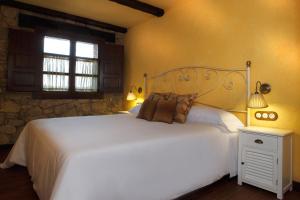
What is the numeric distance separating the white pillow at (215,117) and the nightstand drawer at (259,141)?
16 centimetres

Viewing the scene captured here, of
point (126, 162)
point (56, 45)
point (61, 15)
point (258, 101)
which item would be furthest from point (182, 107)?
point (61, 15)

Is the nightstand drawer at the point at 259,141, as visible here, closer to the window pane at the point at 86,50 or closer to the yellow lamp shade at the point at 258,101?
the yellow lamp shade at the point at 258,101

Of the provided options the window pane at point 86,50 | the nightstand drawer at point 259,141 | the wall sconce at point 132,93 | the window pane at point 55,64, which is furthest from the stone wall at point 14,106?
the nightstand drawer at point 259,141

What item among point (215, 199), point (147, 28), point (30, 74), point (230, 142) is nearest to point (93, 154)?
point (215, 199)

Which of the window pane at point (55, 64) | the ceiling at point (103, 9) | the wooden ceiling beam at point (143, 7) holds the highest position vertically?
the ceiling at point (103, 9)

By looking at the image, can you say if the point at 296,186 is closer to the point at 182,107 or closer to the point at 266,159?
the point at 266,159

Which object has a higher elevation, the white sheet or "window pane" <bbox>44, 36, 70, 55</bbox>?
"window pane" <bbox>44, 36, 70, 55</bbox>

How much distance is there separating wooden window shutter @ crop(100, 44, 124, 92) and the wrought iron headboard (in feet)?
4.15

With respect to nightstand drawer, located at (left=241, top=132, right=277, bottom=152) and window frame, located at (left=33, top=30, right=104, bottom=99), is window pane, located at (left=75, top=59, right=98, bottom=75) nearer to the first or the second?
window frame, located at (left=33, top=30, right=104, bottom=99)

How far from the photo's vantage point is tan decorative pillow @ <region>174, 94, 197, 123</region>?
2.66 meters

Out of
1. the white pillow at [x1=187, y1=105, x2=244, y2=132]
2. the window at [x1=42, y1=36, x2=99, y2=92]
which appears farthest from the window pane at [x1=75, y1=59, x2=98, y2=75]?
the white pillow at [x1=187, y1=105, x2=244, y2=132]

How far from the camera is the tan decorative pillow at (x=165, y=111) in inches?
104

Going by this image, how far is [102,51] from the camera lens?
14.9ft

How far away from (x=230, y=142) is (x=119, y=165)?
144cm
